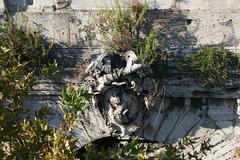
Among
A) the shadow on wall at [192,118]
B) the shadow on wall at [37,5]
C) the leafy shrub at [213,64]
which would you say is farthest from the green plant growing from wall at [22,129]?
the leafy shrub at [213,64]

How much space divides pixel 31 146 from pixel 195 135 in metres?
2.28

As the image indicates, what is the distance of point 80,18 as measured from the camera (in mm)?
7453

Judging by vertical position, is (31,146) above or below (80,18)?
below

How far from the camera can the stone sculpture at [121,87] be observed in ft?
22.2

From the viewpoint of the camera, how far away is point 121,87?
691cm

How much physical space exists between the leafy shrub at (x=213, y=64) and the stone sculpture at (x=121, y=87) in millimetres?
507

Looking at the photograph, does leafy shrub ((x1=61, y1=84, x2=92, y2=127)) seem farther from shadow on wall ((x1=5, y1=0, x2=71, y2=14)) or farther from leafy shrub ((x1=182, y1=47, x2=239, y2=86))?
shadow on wall ((x1=5, y1=0, x2=71, y2=14))

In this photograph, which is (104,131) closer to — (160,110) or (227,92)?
(160,110)

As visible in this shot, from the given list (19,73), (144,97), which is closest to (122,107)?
(144,97)

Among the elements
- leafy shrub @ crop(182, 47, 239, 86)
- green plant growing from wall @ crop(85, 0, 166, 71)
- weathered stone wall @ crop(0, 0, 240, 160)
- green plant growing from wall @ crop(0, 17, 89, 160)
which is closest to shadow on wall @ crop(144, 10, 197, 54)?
weathered stone wall @ crop(0, 0, 240, 160)

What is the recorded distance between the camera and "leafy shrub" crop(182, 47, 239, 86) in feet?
22.7

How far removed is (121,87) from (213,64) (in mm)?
1016

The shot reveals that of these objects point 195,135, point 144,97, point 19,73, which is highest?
point 19,73

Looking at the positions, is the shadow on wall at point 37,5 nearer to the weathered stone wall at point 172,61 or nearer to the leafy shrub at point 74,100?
the weathered stone wall at point 172,61
